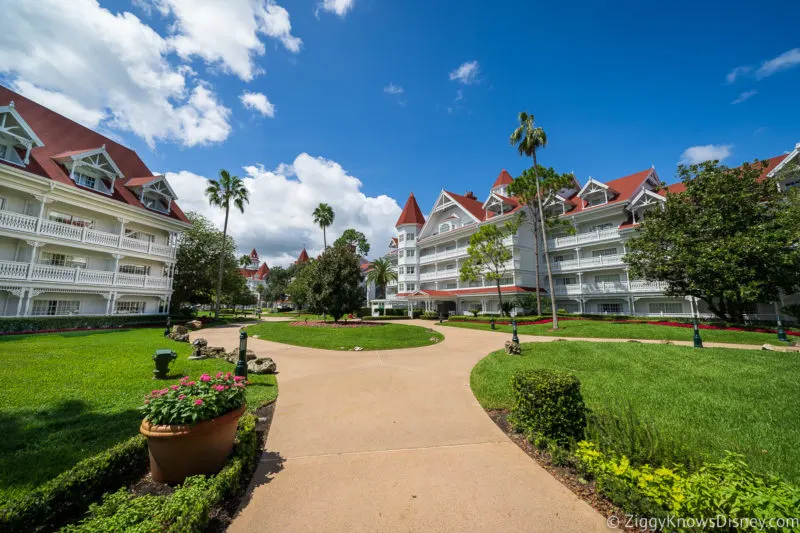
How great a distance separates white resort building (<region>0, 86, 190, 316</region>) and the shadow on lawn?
62.8 ft

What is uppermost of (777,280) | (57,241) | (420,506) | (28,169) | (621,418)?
(28,169)

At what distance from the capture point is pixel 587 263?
30.4 m

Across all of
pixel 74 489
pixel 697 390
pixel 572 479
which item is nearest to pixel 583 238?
pixel 697 390

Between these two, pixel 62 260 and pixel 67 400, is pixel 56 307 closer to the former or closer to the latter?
pixel 62 260

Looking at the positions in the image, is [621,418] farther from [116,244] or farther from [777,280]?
[116,244]

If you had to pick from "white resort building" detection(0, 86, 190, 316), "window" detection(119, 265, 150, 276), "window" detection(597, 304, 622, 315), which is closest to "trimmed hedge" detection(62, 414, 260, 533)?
"white resort building" detection(0, 86, 190, 316)

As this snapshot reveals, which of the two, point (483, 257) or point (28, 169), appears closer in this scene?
point (28, 169)

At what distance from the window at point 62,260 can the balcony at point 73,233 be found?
74.0 inches

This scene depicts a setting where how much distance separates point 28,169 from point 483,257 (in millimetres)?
33680

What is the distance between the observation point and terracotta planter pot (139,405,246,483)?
3326 mm

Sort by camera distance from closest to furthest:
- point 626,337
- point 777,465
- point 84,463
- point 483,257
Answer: point 84,463 → point 777,465 → point 626,337 → point 483,257

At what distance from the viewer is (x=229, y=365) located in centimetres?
991

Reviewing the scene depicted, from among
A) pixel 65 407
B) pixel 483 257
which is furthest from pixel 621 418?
pixel 483 257

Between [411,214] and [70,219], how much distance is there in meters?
36.5
